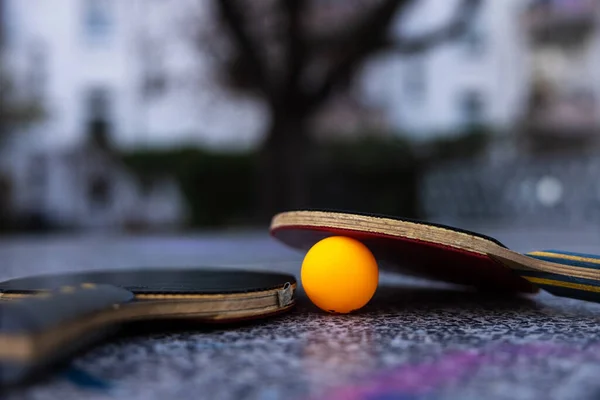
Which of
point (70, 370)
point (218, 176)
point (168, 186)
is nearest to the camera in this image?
point (70, 370)

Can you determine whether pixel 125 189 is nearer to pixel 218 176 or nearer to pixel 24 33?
pixel 218 176

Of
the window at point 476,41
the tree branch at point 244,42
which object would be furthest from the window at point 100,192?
the window at point 476,41

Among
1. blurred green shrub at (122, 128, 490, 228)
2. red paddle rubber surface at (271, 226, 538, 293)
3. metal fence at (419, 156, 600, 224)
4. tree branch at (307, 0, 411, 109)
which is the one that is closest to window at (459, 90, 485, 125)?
blurred green shrub at (122, 128, 490, 228)

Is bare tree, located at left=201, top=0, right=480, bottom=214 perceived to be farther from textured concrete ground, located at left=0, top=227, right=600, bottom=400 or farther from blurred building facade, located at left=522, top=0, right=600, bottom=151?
blurred building facade, located at left=522, top=0, right=600, bottom=151

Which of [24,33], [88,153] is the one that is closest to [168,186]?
[88,153]

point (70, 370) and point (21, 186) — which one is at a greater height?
point (21, 186)

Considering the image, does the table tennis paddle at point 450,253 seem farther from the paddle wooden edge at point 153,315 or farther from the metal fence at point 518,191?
the metal fence at point 518,191
